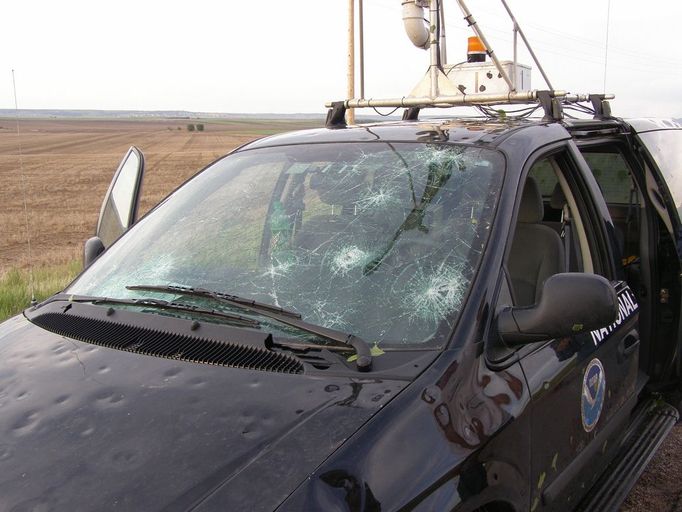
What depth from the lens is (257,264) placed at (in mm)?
2439

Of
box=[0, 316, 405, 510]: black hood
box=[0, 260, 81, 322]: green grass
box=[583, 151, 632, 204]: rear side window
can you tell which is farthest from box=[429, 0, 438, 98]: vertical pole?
box=[0, 260, 81, 322]: green grass

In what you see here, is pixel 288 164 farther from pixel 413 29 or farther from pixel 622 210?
pixel 413 29

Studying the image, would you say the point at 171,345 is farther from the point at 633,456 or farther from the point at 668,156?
A: the point at 668,156

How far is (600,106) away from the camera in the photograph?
3.66m

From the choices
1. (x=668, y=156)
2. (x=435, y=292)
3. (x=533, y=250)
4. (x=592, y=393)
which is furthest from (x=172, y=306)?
(x=668, y=156)

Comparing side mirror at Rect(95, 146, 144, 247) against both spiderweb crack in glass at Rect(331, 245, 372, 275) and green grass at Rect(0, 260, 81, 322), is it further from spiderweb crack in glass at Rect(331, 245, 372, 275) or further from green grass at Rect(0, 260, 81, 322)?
green grass at Rect(0, 260, 81, 322)

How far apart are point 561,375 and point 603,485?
0.80 m

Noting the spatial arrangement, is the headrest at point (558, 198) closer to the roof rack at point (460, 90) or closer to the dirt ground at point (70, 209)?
the roof rack at point (460, 90)

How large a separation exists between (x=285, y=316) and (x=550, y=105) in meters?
1.71

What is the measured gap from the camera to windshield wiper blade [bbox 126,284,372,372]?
1.90 m

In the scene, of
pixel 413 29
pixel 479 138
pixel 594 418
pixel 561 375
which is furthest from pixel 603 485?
pixel 413 29

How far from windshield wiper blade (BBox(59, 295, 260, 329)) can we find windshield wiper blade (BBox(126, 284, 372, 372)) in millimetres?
48

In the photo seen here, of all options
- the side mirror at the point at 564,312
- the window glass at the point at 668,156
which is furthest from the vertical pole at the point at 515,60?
the side mirror at the point at 564,312

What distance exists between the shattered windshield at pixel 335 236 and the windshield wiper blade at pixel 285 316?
0.05 m
